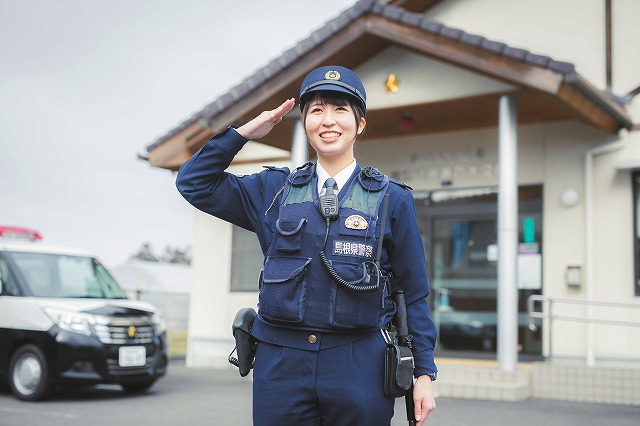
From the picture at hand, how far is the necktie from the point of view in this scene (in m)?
2.48

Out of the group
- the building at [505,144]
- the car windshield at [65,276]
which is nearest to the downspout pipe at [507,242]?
the building at [505,144]

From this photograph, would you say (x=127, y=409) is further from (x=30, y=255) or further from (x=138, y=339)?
(x=30, y=255)

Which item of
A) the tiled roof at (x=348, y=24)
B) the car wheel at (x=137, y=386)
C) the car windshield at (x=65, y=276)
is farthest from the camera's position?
the car wheel at (x=137, y=386)

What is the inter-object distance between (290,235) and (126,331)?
21.6 feet

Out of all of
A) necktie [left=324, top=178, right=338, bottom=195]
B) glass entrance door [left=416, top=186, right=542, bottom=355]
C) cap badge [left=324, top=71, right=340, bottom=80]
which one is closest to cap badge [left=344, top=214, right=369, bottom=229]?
necktie [left=324, top=178, right=338, bottom=195]

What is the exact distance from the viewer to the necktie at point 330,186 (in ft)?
8.13

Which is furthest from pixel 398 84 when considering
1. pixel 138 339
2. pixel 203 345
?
pixel 203 345

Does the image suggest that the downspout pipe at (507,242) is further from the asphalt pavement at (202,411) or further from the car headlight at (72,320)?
the car headlight at (72,320)

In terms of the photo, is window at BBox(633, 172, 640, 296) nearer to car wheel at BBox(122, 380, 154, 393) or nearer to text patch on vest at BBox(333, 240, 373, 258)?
car wheel at BBox(122, 380, 154, 393)

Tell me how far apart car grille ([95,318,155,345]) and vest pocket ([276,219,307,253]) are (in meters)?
6.36

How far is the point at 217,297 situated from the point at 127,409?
5.88 meters

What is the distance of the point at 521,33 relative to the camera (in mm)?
10805

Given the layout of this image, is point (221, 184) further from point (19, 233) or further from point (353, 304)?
point (19, 233)

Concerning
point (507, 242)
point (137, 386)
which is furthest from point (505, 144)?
point (137, 386)
